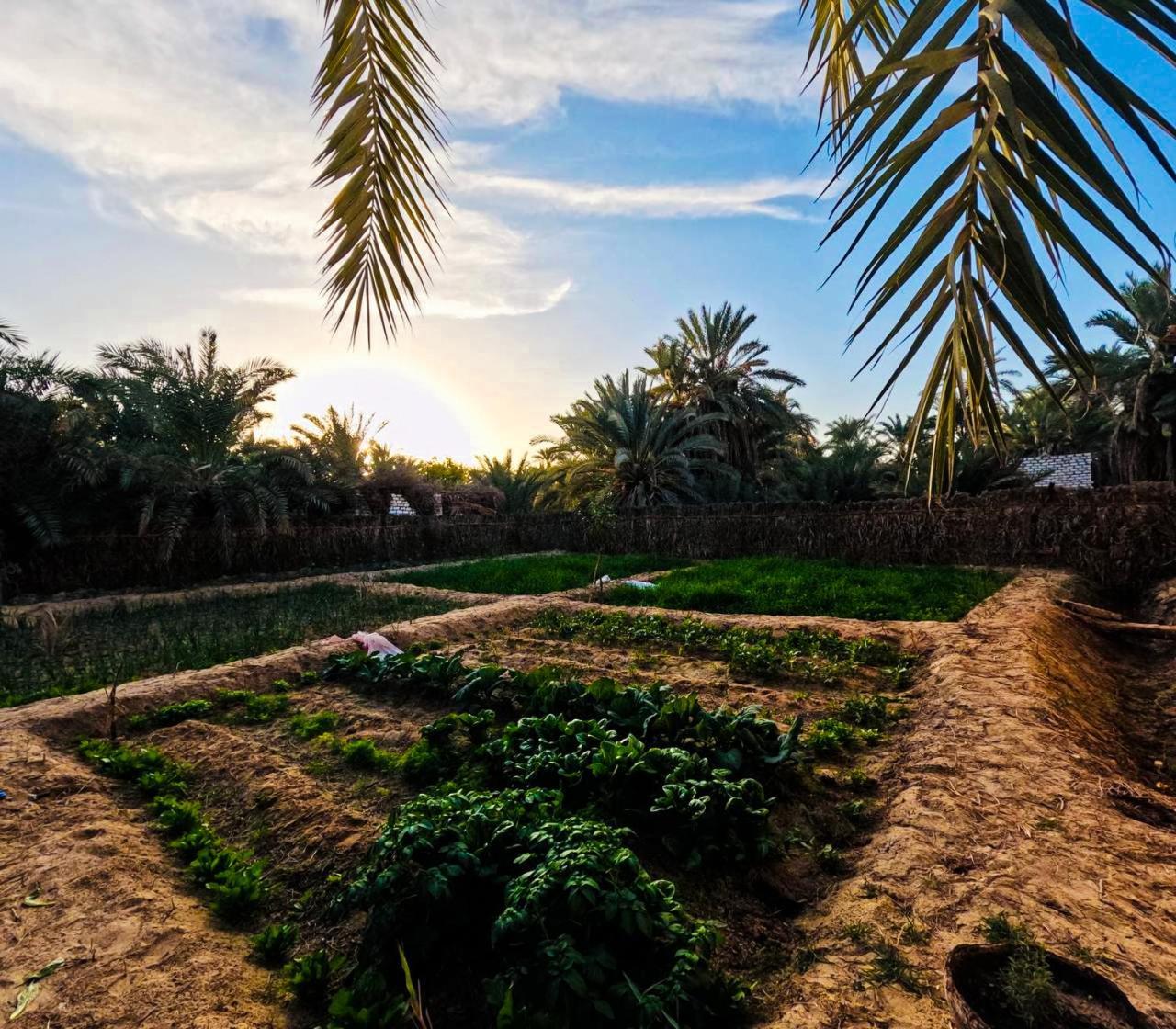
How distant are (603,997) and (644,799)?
112 centimetres

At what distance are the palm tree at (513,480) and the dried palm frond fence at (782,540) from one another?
12026mm

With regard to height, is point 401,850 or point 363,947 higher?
point 401,850

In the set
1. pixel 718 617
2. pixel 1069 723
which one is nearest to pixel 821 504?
pixel 718 617

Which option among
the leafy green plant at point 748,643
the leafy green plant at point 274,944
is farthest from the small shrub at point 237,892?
the leafy green plant at point 748,643

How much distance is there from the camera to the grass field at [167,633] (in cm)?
510

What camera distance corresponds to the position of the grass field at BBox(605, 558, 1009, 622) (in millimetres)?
6789

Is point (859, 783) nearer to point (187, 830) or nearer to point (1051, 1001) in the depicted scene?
point (1051, 1001)

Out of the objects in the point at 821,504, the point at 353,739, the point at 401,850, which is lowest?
the point at 353,739

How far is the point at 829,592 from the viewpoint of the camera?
7750 millimetres

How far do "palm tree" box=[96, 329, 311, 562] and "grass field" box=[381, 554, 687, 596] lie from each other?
396 centimetres

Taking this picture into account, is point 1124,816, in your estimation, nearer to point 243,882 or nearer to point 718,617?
point 243,882

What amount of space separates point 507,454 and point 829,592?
26992 mm

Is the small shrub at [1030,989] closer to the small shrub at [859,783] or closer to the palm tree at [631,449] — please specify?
the small shrub at [859,783]

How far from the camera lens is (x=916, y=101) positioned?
1088 mm
